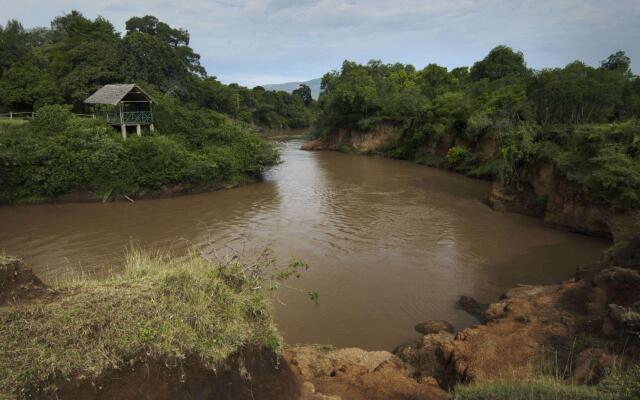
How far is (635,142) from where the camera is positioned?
14477 mm

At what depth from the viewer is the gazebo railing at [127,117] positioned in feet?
82.4

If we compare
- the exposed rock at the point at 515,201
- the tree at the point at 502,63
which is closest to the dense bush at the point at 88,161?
the exposed rock at the point at 515,201

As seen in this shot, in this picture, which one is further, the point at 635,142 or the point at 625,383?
the point at 635,142

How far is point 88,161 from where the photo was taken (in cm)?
2089

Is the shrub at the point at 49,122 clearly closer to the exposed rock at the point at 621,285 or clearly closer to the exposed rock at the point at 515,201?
the exposed rock at the point at 515,201

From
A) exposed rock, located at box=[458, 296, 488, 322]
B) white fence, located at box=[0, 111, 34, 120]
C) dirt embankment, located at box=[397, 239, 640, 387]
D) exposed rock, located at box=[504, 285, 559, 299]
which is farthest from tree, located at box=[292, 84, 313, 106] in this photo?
dirt embankment, located at box=[397, 239, 640, 387]

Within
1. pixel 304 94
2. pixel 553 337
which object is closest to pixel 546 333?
pixel 553 337

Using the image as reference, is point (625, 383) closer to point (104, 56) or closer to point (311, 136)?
point (104, 56)

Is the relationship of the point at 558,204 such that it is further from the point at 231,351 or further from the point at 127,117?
the point at 127,117

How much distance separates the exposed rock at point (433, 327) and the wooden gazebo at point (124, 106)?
20.6m

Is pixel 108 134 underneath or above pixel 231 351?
above

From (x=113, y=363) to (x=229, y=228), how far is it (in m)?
13.2

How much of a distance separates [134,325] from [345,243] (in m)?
11.3

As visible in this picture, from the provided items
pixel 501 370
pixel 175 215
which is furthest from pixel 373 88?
pixel 501 370
